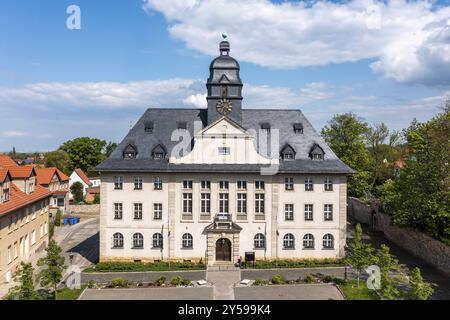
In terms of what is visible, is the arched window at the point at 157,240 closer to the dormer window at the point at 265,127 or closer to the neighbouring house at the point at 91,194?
the dormer window at the point at 265,127

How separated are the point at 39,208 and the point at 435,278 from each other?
42709mm

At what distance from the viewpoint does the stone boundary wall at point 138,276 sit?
34406 mm

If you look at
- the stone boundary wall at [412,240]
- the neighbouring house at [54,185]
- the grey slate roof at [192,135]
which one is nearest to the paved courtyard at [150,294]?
the grey slate roof at [192,135]

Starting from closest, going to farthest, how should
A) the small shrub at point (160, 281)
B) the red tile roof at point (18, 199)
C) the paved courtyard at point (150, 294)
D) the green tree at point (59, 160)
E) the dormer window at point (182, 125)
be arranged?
1. the paved courtyard at point (150, 294)
2. the small shrub at point (160, 281)
3. the red tile roof at point (18, 199)
4. the dormer window at point (182, 125)
5. the green tree at point (59, 160)

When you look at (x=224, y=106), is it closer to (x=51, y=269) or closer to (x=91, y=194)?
(x=51, y=269)

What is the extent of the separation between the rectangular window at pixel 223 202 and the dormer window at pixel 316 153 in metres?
9.84

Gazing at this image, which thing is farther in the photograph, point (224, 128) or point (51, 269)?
point (224, 128)

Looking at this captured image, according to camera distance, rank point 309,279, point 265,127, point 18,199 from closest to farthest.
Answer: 1. point 309,279
2. point 18,199
3. point 265,127

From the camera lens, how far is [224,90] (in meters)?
41.2

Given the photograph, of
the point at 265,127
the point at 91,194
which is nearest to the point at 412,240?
the point at 265,127

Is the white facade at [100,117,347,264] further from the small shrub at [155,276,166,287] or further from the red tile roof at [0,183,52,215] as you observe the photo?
the red tile roof at [0,183,52,215]

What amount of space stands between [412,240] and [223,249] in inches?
847
